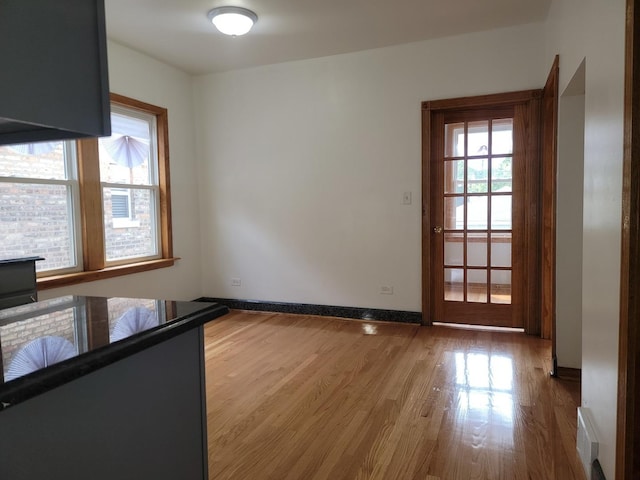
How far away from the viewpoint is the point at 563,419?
90.2 inches

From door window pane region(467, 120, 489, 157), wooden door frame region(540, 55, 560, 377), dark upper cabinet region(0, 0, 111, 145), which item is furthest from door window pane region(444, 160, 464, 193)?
dark upper cabinet region(0, 0, 111, 145)

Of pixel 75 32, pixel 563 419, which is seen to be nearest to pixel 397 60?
pixel 563 419

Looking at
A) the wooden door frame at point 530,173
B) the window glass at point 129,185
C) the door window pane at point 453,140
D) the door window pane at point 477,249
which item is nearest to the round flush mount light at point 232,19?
the window glass at point 129,185

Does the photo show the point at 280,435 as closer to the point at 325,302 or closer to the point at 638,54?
the point at 638,54

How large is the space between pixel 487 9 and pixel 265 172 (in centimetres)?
252

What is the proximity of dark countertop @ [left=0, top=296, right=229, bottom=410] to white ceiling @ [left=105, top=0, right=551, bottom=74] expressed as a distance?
2732mm

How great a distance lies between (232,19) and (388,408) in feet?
9.60

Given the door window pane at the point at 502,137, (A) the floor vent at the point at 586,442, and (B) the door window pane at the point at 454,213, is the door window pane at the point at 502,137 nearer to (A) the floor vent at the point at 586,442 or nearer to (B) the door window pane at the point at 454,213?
(B) the door window pane at the point at 454,213

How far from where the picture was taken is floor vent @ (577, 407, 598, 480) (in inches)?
67.4

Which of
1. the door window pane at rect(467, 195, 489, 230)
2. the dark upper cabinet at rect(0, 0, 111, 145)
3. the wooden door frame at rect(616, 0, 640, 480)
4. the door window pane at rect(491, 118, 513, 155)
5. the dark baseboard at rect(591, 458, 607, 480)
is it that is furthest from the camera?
the door window pane at rect(467, 195, 489, 230)

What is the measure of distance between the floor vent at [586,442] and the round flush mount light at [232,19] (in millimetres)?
3296

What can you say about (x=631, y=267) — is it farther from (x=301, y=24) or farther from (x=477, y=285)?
(x=301, y=24)

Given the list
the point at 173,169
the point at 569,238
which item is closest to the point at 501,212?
the point at 569,238

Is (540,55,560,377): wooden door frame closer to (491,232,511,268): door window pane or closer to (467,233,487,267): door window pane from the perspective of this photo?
(491,232,511,268): door window pane
